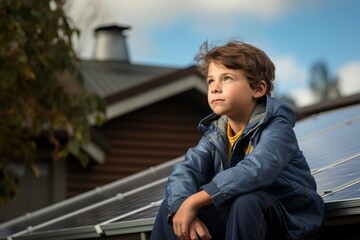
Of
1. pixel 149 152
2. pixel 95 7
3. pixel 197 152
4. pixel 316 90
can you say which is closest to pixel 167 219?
pixel 197 152

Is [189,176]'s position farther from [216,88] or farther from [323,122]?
[323,122]

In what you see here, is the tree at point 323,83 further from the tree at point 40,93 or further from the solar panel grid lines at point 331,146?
the solar panel grid lines at point 331,146

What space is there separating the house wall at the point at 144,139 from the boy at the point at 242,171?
12.5 meters

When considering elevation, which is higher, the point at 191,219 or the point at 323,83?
the point at 191,219

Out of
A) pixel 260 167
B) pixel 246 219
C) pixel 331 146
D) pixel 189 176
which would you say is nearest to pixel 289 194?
pixel 260 167

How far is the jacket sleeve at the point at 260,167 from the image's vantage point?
3998 mm

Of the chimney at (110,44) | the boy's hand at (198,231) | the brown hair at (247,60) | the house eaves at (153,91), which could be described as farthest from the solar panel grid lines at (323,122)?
the chimney at (110,44)

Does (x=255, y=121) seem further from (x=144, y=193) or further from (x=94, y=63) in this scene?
(x=94, y=63)

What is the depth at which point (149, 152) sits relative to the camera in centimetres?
1758

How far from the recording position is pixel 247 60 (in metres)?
4.32

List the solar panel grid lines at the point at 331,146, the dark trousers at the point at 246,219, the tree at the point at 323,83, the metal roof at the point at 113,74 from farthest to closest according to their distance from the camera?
1. the tree at the point at 323,83
2. the metal roof at the point at 113,74
3. the solar panel grid lines at the point at 331,146
4. the dark trousers at the point at 246,219

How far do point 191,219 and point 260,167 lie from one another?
36 cm

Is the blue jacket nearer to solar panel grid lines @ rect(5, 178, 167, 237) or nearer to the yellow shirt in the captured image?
the yellow shirt

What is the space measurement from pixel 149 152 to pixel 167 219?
43.7 ft
